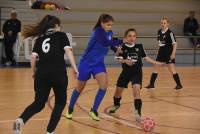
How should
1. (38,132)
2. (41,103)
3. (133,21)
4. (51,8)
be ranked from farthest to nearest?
(133,21), (51,8), (38,132), (41,103)

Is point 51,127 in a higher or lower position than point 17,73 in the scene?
higher

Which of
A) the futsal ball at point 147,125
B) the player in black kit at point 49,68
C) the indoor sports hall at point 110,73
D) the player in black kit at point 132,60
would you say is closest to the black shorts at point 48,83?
the player in black kit at point 49,68

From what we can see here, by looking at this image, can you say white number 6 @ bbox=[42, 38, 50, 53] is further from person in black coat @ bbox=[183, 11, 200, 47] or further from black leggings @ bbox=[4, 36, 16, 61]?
person in black coat @ bbox=[183, 11, 200, 47]

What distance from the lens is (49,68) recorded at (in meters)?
5.87

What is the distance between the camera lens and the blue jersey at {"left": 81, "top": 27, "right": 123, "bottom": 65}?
24.2 ft

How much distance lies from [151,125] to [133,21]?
47.5ft

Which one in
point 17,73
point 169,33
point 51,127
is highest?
point 169,33

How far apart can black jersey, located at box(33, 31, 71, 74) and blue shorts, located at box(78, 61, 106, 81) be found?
158cm

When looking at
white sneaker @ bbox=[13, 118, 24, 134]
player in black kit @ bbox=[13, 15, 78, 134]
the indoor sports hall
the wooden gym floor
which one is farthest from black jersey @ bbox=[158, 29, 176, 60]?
white sneaker @ bbox=[13, 118, 24, 134]

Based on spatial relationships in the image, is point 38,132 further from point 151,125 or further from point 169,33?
point 169,33

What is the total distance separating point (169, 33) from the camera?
11.3 metres

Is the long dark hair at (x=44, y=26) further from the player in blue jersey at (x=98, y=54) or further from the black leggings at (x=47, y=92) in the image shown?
the player in blue jersey at (x=98, y=54)

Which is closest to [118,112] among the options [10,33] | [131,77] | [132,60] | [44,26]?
[131,77]

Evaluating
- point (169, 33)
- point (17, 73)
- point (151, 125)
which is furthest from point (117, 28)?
point (151, 125)
